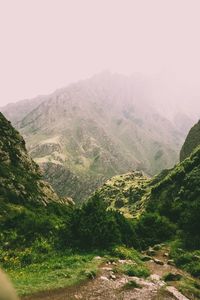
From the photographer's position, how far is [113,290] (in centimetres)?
2053

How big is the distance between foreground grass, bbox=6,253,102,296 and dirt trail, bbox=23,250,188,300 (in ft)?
1.71

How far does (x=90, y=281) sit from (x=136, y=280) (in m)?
3.16

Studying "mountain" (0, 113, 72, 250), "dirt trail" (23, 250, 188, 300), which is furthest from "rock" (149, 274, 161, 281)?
"mountain" (0, 113, 72, 250)

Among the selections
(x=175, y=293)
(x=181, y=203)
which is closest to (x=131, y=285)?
(x=175, y=293)

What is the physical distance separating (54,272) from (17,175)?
3074 cm

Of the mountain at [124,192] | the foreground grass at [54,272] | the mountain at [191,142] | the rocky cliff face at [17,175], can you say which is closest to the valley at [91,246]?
the foreground grass at [54,272]

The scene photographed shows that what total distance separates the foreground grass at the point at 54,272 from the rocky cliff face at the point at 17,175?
20.7 m

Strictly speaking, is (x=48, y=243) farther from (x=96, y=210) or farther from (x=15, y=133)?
(x=15, y=133)

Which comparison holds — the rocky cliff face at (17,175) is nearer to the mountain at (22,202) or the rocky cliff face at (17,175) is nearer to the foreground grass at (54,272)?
the mountain at (22,202)

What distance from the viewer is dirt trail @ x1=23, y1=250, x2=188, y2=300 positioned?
18906mm

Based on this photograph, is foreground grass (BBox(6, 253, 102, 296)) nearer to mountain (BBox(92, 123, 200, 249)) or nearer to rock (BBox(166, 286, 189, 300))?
rock (BBox(166, 286, 189, 300))

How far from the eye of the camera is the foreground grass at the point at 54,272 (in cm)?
1933

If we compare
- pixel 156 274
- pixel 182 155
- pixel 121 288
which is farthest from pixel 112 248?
pixel 182 155

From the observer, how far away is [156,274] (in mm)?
26031
